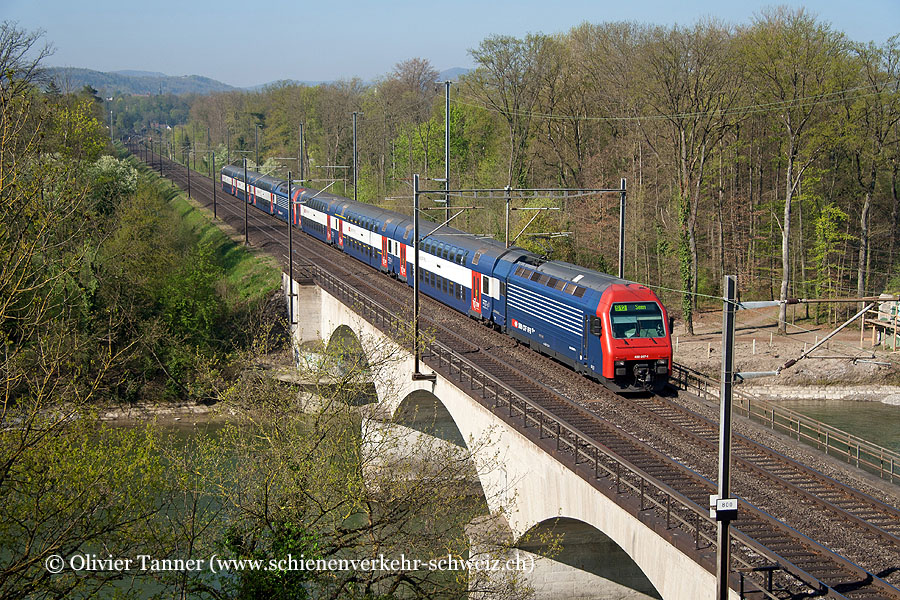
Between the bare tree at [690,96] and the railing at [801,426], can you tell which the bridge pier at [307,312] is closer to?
the bare tree at [690,96]

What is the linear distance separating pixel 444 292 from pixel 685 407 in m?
19.0

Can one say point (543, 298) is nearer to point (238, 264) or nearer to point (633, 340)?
point (633, 340)

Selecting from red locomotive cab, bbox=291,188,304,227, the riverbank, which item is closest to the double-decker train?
the riverbank

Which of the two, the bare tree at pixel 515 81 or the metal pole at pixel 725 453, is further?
the bare tree at pixel 515 81

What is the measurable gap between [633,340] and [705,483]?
7.79 metres

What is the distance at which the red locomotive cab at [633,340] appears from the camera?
2611cm

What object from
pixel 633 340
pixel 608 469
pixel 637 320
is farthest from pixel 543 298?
pixel 608 469

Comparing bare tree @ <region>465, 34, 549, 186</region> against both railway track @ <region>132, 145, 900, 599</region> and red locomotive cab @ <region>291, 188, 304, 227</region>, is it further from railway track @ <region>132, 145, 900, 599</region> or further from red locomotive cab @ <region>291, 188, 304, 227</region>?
railway track @ <region>132, 145, 900, 599</region>

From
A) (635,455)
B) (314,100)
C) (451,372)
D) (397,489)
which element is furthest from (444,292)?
(314,100)

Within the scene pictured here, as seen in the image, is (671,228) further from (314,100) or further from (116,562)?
(314,100)

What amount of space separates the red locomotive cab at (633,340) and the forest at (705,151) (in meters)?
12.1

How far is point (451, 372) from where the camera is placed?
2895 cm

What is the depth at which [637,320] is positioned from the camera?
2666cm

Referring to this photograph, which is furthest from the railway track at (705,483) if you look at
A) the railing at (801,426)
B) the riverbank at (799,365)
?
the riverbank at (799,365)
